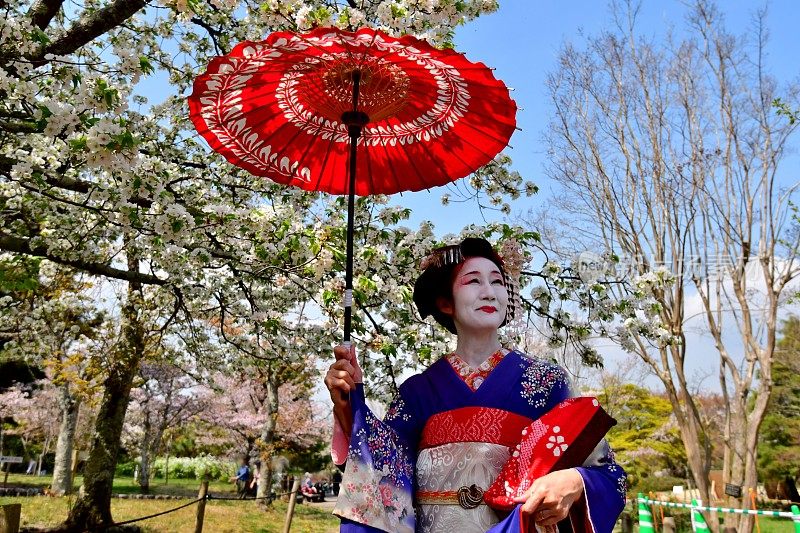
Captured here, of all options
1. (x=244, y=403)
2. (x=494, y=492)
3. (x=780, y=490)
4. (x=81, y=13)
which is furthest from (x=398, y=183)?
(x=780, y=490)

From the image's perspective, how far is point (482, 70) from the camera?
2.28 m

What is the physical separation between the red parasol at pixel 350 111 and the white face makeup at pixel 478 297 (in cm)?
51

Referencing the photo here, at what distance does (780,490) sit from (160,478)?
29.7 m

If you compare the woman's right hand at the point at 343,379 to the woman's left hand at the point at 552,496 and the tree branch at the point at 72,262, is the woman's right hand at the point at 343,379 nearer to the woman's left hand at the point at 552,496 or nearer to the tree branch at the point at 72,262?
the woman's left hand at the point at 552,496

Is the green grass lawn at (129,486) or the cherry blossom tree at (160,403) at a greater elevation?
the cherry blossom tree at (160,403)

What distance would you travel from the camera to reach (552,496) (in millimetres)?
1896

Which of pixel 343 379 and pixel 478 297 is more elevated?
pixel 478 297

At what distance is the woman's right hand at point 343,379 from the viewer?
225 cm

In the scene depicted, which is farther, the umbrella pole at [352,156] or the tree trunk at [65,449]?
the tree trunk at [65,449]

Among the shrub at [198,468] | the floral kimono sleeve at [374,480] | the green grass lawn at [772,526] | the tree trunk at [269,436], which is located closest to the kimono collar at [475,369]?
the floral kimono sleeve at [374,480]

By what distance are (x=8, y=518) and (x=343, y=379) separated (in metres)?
3.01

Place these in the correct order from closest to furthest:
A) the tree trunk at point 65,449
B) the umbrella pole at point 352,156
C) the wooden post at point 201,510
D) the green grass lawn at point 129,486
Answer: the umbrella pole at point 352,156, the wooden post at point 201,510, the tree trunk at point 65,449, the green grass lawn at point 129,486

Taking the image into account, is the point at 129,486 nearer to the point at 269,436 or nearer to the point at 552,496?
the point at 269,436

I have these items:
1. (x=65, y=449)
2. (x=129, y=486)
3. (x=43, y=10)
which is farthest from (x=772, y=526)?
(x=129, y=486)
